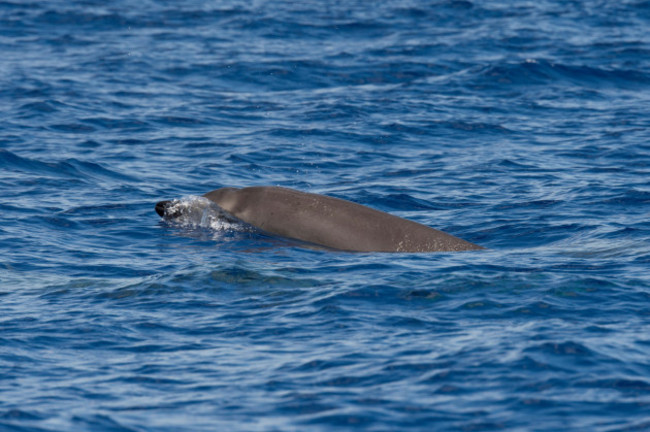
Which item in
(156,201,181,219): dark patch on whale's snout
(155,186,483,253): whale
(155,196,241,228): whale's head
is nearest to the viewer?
(155,186,483,253): whale

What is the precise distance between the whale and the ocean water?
30 centimetres

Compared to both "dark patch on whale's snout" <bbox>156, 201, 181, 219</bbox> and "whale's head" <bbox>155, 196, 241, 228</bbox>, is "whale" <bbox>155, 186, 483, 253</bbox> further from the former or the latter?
"dark patch on whale's snout" <bbox>156, 201, 181, 219</bbox>

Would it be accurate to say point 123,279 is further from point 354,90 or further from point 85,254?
point 354,90

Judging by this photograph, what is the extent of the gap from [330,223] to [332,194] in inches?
145

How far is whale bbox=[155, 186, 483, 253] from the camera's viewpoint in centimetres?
1358

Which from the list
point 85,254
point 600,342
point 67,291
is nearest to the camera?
point 600,342

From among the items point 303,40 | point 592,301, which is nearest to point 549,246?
point 592,301

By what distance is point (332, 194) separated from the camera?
17.6 meters

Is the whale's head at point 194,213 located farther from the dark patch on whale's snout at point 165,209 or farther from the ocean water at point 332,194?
the ocean water at point 332,194

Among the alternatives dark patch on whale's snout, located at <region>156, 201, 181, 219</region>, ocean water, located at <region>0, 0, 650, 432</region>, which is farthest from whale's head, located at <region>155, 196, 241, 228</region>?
ocean water, located at <region>0, 0, 650, 432</region>

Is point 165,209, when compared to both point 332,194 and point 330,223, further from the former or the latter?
point 332,194

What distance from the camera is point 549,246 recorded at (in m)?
14.0

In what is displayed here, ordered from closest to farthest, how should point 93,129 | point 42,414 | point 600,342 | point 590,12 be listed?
point 42,414 < point 600,342 < point 93,129 < point 590,12

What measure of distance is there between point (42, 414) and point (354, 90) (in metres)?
18.2
